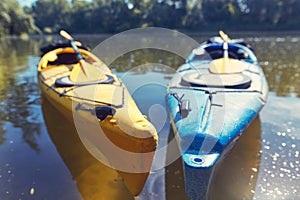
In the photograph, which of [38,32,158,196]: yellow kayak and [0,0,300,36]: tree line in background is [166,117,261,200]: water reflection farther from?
[0,0,300,36]: tree line in background

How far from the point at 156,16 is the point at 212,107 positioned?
1666 inches

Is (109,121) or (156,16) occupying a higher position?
(156,16)

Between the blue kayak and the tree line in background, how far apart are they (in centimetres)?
3320

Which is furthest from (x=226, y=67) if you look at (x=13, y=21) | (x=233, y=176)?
(x=13, y=21)

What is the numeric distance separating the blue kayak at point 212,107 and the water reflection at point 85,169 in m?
1.11

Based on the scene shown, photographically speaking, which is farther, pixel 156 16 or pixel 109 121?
pixel 156 16

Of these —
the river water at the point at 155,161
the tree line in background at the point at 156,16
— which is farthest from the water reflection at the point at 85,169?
the tree line in background at the point at 156,16

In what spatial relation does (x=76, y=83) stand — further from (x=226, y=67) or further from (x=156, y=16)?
(x=156, y=16)

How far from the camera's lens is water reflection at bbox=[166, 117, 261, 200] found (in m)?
3.60

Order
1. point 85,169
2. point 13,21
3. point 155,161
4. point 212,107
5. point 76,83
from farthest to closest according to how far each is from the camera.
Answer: point 13,21, point 76,83, point 155,161, point 85,169, point 212,107

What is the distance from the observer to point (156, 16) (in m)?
44.1

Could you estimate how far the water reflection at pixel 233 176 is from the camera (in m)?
3.60

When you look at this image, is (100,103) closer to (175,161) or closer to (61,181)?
(61,181)

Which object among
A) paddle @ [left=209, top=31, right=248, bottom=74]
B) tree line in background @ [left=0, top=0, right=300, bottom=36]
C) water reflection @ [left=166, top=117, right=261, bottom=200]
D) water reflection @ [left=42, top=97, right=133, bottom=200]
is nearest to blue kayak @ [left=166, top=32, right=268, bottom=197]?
paddle @ [left=209, top=31, right=248, bottom=74]
